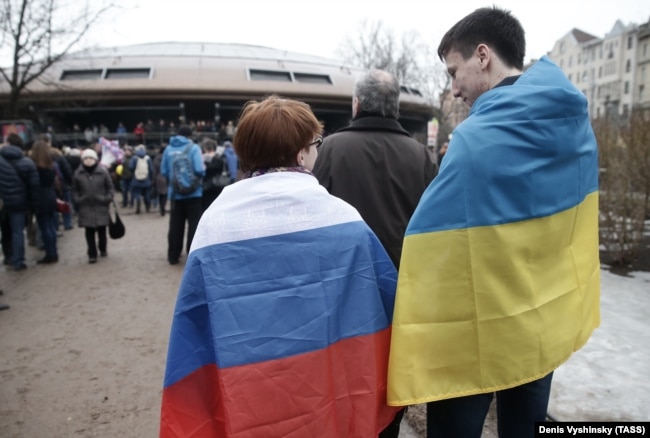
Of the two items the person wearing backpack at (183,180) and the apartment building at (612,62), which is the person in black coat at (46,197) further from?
the apartment building at (612,62)

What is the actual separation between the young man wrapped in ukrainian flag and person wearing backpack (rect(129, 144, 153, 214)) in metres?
12.5

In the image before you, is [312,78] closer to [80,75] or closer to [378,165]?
[80,75]

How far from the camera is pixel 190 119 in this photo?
102ft

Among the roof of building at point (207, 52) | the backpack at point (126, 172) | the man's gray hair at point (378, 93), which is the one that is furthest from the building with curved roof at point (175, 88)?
the man's gray hair at point (378, 93)

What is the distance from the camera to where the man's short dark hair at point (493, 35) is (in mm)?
1691

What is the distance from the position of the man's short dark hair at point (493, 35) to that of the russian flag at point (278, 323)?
72 centimetres

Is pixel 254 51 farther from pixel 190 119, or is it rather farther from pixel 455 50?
pixel 455 50

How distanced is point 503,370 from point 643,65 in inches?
2985

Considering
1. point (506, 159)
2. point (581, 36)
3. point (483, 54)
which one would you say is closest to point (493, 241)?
point (506, 159)

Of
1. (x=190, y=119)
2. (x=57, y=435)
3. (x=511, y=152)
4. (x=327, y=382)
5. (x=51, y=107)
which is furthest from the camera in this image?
(x=190, y=119)

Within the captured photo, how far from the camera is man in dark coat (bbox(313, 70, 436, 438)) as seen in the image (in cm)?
274

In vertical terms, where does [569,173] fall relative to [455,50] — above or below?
below

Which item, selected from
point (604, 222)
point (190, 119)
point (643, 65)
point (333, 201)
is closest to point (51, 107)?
point (190, 119)

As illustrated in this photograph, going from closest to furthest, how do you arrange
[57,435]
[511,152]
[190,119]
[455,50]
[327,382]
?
1. [511,152]
2. [327,382]
3. [455,50]
4. [57,435]
5. [190,119]
